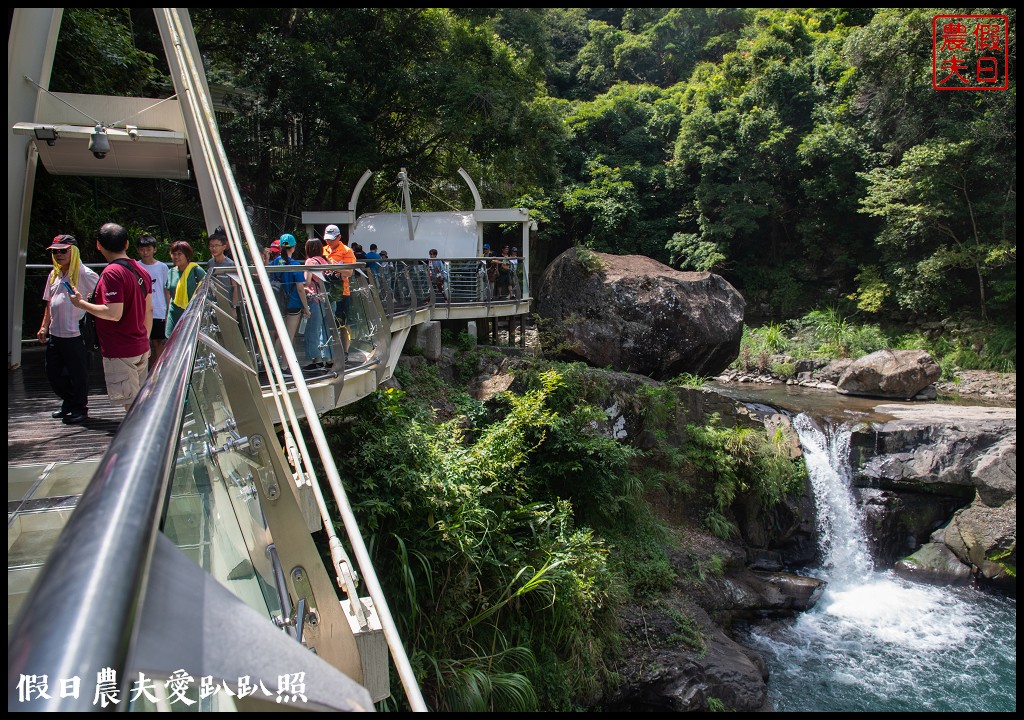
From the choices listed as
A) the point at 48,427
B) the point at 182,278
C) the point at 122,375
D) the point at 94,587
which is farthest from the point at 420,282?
the point at 94,587

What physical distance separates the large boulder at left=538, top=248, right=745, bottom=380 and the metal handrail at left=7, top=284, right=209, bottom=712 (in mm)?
14877

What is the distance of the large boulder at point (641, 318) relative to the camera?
51.0 feet

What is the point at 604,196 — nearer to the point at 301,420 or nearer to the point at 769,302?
the point at 769,302

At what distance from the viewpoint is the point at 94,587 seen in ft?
1.74

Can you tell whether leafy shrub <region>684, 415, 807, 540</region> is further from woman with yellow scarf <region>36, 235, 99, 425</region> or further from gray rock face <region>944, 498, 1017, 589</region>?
woman with yellow scarf <region>36, 235, 99, 425</region>

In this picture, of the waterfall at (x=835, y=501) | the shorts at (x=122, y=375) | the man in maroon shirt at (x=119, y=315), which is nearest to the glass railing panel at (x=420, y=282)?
the man in maroon shirt at (x=119, y=315)

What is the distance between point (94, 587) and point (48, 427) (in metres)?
5.59

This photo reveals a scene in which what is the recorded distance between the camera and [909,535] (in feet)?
41.2

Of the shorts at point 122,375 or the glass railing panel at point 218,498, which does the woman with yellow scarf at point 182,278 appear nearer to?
the shorts at point 122,375

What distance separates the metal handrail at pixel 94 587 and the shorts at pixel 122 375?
4539 millimetres

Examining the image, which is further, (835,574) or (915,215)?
(915,215)

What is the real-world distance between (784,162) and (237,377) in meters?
26.5

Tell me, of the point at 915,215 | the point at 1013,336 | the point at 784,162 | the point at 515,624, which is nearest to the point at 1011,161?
the point at 915,215

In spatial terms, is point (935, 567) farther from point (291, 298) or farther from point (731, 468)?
point (291, 298)
